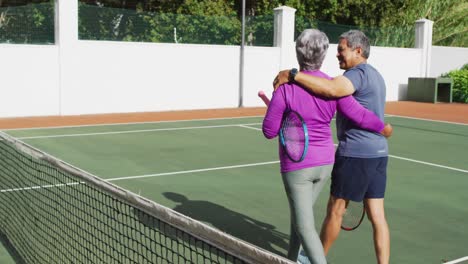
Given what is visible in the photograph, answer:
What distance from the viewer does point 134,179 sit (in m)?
7.84

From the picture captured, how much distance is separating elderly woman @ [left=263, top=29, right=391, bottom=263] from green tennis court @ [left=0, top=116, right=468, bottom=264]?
1.36 m

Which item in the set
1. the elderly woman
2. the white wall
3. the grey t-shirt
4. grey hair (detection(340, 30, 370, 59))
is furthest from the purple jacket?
the white wall

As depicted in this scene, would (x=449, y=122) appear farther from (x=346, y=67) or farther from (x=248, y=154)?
(x=346, y=67)

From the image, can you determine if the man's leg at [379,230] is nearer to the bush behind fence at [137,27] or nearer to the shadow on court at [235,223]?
the shadow on court at [235,223]

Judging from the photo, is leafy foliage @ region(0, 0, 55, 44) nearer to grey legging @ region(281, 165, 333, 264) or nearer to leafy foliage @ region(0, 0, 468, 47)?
leafy foliage @ region(0, 0, 468, 47)

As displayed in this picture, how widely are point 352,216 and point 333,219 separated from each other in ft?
1.54

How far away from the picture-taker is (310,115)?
3.57 m

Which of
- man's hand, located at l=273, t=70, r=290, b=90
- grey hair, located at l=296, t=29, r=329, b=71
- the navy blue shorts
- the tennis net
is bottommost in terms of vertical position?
the tennis net

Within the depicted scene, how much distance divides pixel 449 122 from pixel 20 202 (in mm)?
12188

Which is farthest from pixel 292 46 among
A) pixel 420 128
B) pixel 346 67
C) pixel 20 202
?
pixel 346 67

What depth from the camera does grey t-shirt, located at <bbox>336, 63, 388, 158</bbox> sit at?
388 cm

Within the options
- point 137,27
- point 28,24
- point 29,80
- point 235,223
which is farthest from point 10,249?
point 137,27

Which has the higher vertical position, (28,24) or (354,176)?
(28,24)

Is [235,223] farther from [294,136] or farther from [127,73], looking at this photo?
[127,73]
